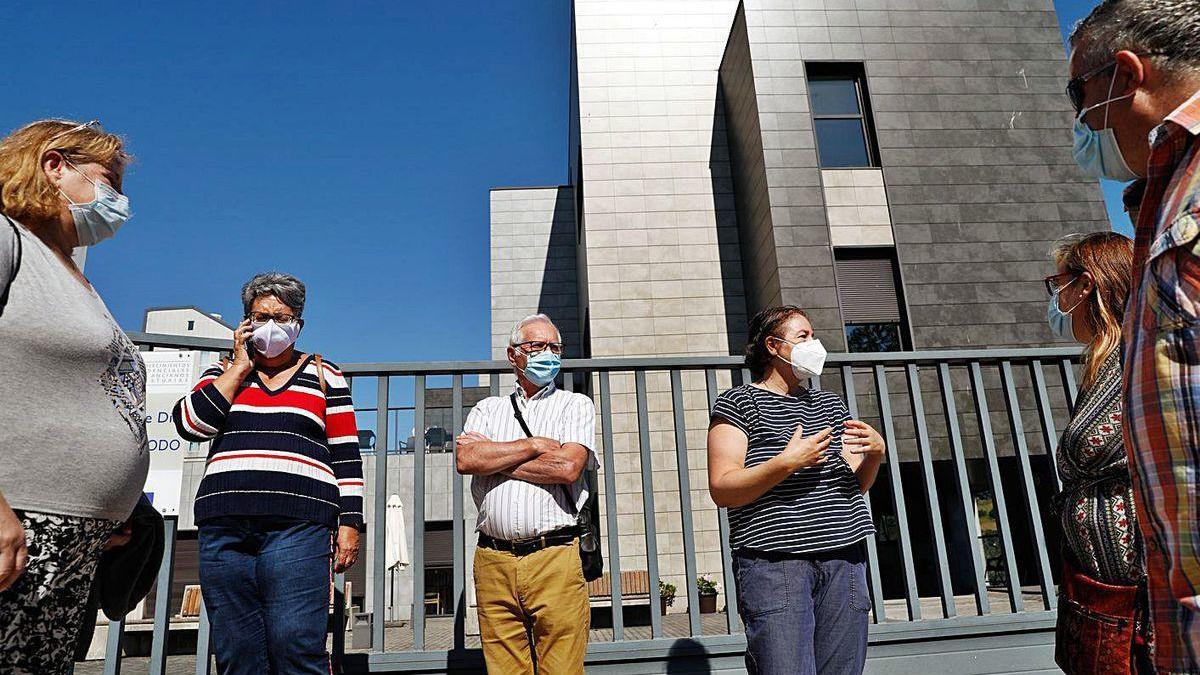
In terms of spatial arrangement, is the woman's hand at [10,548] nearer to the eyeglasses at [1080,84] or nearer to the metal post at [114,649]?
the metal post at [114,649]

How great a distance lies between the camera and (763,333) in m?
2.71

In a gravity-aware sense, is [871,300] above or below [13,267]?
above

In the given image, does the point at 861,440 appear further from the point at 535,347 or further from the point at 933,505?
the point at 535,347

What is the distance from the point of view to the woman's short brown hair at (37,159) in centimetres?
171

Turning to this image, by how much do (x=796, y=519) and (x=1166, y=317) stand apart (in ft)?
5.01

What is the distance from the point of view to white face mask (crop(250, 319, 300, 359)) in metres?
2.65

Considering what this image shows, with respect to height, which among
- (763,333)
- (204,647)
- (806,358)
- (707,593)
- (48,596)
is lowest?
(707,593)

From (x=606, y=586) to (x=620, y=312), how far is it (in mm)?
4489

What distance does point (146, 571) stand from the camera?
1932 millimetres

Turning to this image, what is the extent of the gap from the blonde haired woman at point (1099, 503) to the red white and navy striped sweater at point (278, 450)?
2.20 meters

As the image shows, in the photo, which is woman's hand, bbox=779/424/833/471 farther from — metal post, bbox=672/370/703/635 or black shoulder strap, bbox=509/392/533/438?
black shoulder strap, bbox=509/392/533/438

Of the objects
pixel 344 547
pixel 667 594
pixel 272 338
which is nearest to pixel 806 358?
pixel 344 547

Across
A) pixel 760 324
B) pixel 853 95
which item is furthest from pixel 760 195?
pixel 760 324

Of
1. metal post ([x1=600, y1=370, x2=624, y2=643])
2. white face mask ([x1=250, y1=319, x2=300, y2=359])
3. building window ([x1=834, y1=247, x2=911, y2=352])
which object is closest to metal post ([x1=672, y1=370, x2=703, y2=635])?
metal post ([x1=600, y1=370, x2=624, y2=643])
